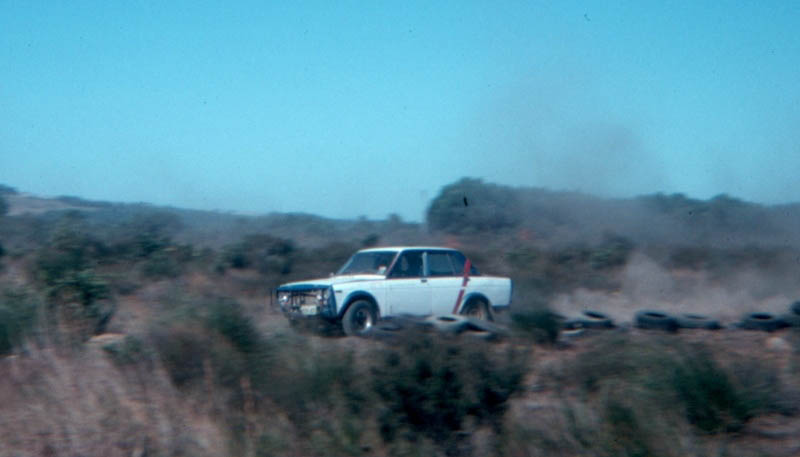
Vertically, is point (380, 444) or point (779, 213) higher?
point (779, 213)

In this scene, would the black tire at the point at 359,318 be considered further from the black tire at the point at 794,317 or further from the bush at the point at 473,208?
the bush at the point at 473,208

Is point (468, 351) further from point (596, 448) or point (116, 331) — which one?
point (116, 331)

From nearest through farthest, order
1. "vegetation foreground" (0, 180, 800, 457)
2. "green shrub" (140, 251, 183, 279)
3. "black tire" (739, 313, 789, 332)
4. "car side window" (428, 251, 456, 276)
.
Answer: "vegetation foreground" (0, 180, 800, 457)
"black tire" (739, 313, 789, 332)
"car side window" (428, 251, 456, 276)
"green shrub" (140, 251, 183, 279)

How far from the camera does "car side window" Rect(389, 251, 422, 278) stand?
15125 mm

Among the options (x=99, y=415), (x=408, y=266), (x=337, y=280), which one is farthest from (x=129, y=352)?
(x=408, y=266)

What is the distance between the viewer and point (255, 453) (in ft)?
19.5

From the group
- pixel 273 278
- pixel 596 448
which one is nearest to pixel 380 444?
pixel 596 448

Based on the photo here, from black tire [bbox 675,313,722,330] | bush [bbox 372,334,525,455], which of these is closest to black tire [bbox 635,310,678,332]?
black tire [bbox 675,313,722,330]

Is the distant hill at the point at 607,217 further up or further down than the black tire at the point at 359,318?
further up

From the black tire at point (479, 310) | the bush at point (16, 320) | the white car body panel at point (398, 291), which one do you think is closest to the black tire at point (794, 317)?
the white car body panel at point (398, 291)

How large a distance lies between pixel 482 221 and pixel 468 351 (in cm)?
3248

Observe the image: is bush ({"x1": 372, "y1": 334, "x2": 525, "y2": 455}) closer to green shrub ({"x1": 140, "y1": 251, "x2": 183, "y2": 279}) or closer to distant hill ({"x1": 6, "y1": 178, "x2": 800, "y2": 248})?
green shrub ({"x1": 140, "y1": 251, "x2": 183, "y2": 279})

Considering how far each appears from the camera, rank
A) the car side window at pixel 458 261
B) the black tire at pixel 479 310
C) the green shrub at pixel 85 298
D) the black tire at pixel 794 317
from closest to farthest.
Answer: the green shrub at pixel 85 298, the black tire at pixel 794 317, the black tire at pixel 479 310, the car side window at pixel 458 261

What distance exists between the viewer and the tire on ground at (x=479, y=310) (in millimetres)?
15773
